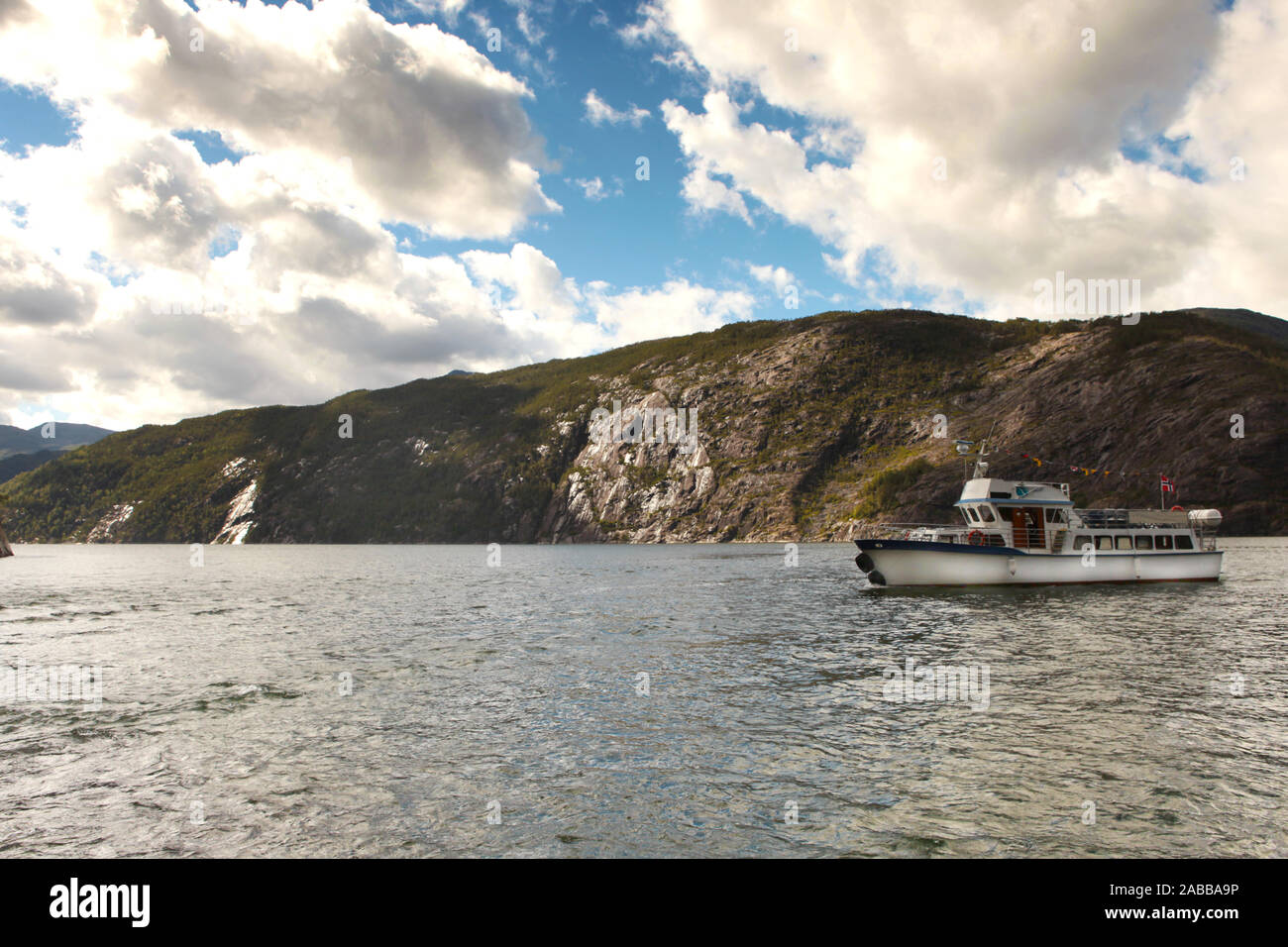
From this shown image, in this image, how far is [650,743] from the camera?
16.9 m

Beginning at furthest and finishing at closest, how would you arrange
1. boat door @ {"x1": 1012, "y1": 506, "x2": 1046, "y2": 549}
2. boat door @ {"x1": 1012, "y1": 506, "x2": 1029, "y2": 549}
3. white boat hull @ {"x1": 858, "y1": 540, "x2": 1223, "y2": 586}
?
boat door @ {"x1": 1012, "y1": 506, "x2": 1046, "y2": 549} → boat door @ {"x1": 1012, "y1": 506, "x2": 1029, "y2": 549} → white boat hull @ {"x1": 858, "y1": 540, "x2": 1223, "y2": 586}

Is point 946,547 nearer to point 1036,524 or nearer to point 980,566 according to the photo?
point 980,566

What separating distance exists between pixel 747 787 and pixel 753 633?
833 inches

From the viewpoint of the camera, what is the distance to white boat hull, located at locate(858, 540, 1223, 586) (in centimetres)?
5406

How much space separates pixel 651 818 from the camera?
12375mm

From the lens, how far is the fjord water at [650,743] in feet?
38.9

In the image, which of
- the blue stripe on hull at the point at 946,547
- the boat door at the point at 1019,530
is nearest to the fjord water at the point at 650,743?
the blue stripe on hull at the point at 946,547

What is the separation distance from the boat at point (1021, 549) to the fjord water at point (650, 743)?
1661 cm

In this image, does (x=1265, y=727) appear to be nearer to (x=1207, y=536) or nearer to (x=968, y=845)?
(x=968, y=845)

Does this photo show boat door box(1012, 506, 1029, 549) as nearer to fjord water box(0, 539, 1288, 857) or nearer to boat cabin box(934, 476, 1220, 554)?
boat cabin box(934, 476, 1220, 554)

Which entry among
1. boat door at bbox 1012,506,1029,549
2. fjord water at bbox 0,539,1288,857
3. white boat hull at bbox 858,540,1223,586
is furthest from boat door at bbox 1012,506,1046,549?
fjord water at bbox 0,539,1288,857

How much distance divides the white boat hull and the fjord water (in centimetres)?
1629

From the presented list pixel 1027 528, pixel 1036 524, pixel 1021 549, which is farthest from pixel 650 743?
pixel 1036 524
